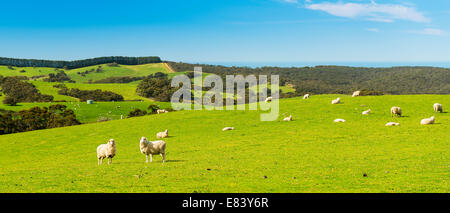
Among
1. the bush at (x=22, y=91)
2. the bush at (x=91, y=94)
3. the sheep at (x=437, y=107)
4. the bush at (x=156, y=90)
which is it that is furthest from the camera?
the bush at (x=156, y=90)

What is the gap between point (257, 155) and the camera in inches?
987

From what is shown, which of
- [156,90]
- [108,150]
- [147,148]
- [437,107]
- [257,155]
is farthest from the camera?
[156,90]

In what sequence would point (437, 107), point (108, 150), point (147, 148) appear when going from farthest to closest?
point (437, 107), point (108, 150), point (147, 148)

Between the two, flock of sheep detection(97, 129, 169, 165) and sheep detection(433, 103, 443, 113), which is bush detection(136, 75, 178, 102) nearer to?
sheep detection(433, 103, 443, 113)

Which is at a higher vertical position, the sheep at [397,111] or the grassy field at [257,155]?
the sheep at [397,111]

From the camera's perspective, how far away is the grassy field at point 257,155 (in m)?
15.7

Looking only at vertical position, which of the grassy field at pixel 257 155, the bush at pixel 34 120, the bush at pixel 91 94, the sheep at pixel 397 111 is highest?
the sheep at pixel 397 111

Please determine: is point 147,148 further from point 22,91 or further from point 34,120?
point 22,91

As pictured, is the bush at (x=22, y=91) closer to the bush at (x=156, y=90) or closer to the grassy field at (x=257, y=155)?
the bush at (x=156, y=90)

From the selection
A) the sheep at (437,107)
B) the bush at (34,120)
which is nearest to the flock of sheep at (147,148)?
the sheep at (437,107)

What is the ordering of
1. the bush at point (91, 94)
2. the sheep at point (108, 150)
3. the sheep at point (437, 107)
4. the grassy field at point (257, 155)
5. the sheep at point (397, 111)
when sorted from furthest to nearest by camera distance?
1. the bush at point (91, 94)
2. the sheep at point (437, 107)
3. the sheep at point (397, 111)
4. the sheep at point (108, 150)
5. the grassy field at point (257, 155)

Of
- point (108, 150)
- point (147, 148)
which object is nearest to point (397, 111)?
point (147, 148)

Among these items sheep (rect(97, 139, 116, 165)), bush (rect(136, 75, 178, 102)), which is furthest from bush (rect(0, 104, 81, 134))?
bush (rect(136, 75, 178, 102))
